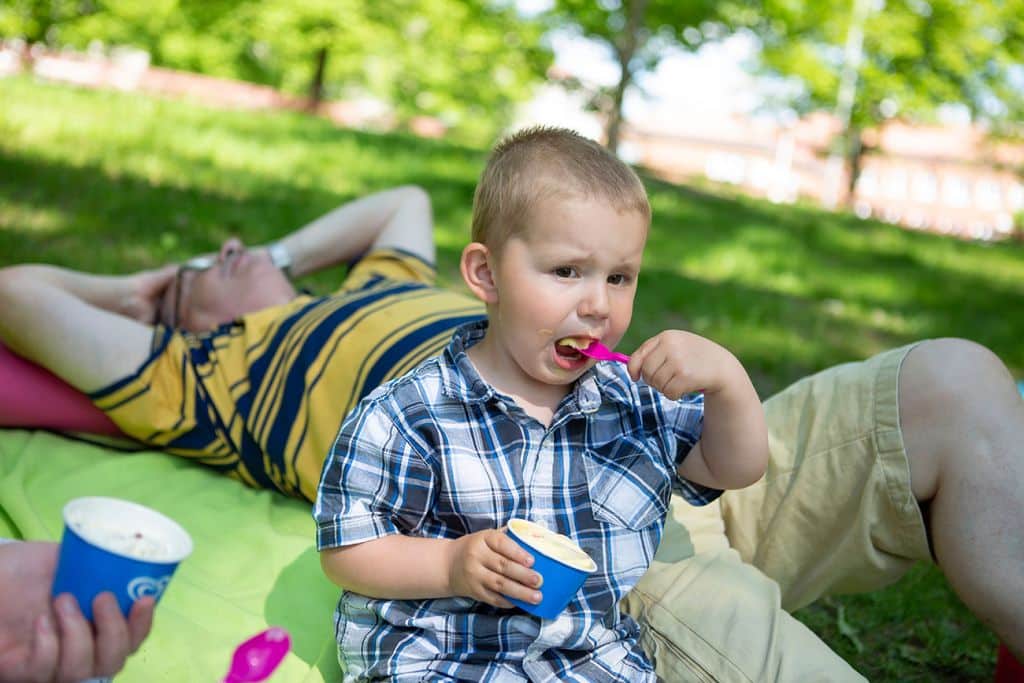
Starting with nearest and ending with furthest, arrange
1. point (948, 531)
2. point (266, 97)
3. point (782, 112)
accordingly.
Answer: point (948, 531) < point (266, 97) < point (782, 112)

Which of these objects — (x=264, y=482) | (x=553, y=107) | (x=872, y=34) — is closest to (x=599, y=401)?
(x=264, y=482)

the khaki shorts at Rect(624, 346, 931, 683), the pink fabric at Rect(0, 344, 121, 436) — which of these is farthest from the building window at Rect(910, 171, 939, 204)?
the pink fabric at Rect(0, 344, 121, 436)

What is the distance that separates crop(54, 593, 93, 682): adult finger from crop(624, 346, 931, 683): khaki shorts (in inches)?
42.6

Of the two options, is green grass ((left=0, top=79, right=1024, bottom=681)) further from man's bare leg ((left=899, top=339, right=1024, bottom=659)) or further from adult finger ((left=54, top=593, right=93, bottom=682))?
adult finger ((left=54, top=593, right=93, bottom=682))

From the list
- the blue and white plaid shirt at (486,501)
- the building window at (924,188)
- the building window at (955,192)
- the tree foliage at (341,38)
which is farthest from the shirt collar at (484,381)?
the building window at (955,192)

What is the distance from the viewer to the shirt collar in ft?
5.82

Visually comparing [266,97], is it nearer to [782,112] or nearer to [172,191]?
[782,112]

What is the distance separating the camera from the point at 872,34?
2212 centimetres

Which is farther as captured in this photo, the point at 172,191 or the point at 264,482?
the point at 172,191

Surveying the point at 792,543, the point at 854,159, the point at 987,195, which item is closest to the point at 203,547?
the point at 792,543

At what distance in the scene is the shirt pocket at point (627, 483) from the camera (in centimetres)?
181

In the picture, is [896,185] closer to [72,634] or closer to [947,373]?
[947,373]

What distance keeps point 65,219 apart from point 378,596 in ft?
11.9

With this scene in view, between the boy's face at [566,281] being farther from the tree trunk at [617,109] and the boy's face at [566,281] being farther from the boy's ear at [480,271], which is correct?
the tree trunk at [617,109]
